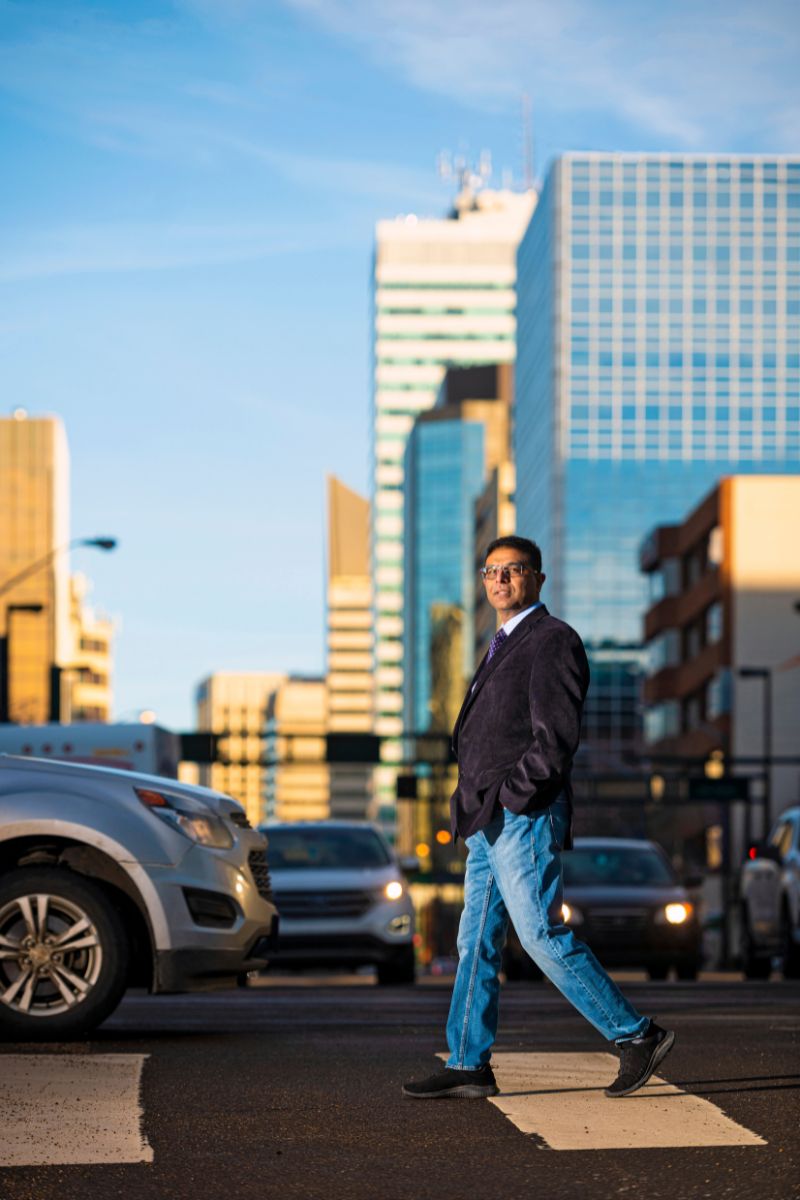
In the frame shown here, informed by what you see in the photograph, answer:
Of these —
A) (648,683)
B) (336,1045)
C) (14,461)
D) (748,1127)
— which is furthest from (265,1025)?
(14,461)

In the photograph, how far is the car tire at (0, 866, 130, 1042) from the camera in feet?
31.6

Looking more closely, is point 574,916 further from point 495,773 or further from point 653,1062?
point 495,773

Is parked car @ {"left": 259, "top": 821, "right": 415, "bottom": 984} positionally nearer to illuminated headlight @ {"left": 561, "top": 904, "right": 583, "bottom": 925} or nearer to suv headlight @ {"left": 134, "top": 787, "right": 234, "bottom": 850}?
illuminated headlight @ {"left": 561, "top": 904, "right": 583, "bottom": 925}

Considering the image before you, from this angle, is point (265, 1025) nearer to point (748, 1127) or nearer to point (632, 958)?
point (748, 1127)

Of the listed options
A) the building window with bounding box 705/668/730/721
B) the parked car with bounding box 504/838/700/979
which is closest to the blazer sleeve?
the parked car with bounding box 504/838/700/979

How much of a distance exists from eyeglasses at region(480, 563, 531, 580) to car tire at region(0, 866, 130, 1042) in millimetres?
2972

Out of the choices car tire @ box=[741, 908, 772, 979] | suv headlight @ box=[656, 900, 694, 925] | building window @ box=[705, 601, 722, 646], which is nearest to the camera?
suv headlight @ box=[656, 900, 694, 925]

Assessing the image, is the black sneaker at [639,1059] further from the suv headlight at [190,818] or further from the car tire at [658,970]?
the car tire at [658,970]

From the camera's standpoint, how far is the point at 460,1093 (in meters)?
7.48

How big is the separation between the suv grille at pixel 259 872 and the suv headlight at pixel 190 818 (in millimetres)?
198

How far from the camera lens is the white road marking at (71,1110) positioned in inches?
249

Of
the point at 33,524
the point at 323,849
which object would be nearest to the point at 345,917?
the point at 323,849

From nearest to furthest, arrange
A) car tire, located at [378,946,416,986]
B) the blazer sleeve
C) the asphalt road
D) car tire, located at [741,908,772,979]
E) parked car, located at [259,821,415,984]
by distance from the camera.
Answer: the asphalt road, the blazer sleeve, parked car, located at [259,821,415,984], car tire, located at [378,946,416,986], car tire, located at [741,908,772,979]

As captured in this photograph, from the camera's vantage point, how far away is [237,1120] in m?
7.02
